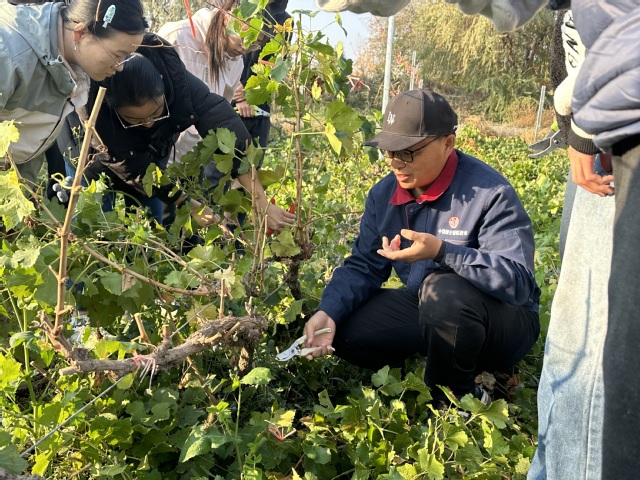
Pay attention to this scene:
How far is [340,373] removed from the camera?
100 inches

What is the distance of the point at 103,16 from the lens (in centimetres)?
218

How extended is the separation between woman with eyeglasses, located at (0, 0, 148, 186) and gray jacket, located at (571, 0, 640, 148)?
1485 millimetres

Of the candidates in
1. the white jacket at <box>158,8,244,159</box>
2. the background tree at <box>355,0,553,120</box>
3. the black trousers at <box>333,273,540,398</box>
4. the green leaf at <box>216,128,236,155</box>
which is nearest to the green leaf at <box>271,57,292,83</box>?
the green leaf at <box>216,128,236,155</box>

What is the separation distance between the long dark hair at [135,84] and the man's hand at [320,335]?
990 millimetres

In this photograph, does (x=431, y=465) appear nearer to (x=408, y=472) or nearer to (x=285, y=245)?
(x=408, y=472)

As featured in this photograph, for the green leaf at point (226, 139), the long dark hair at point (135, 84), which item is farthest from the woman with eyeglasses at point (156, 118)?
the green leaf at point (226, 139)

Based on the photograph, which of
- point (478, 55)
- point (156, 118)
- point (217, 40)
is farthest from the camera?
point (478, 55)

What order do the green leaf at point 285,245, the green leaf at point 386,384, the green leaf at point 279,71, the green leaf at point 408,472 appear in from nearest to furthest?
the green leaf at point 408,472, the green leaf at point 279,71, the green leaf at point 386,384, the green leaf at point 285,245

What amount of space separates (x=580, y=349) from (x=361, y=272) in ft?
3.64

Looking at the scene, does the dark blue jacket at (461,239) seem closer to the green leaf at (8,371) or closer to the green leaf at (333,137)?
the green leaf at (333,137)

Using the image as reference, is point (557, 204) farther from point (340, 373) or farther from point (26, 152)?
point (26, 152)

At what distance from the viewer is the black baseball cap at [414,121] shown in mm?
2248

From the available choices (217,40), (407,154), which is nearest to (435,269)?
(407,154)

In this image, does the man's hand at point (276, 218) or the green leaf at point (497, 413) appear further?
the man's hand at point (276, 218)
